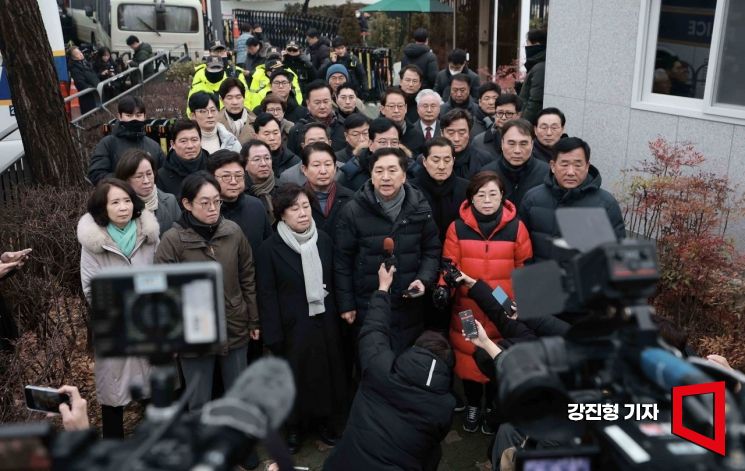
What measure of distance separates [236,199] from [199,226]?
0.61 m

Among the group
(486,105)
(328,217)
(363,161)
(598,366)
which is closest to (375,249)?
(328,217)

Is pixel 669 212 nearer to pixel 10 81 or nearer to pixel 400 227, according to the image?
pixel 400 227

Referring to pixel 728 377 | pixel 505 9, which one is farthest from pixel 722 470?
pixel 505 9

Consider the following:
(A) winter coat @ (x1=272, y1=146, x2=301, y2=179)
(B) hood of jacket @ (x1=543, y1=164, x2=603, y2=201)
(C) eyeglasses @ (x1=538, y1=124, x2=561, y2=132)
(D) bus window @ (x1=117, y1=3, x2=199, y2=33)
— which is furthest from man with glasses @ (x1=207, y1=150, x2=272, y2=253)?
(D) bus window @ (x1=117, y1=3, x2=199, y2=33)

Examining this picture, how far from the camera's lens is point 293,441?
4.34 metres

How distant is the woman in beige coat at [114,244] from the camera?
12.3 feet

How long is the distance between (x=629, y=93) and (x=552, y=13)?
1.78 m

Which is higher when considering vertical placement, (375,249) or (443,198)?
(443,198)

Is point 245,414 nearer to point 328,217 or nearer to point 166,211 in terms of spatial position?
point 328,217

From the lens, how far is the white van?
17.6 metres

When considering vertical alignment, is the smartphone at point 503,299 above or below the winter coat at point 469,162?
below

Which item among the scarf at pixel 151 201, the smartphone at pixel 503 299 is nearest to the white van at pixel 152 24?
the scarf at pixel 151 201

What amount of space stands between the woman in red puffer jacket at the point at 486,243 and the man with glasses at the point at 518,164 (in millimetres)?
847

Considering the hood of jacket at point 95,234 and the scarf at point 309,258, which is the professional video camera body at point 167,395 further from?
the scarf at point 309,258
